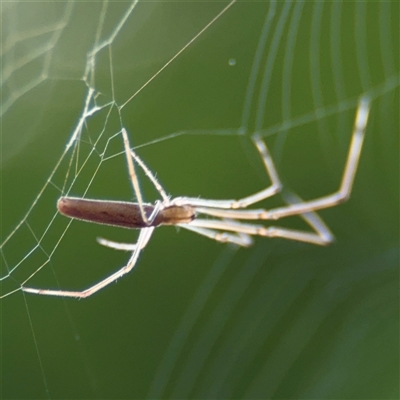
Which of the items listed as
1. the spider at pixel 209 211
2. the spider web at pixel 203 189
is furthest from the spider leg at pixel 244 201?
the spider web at pixel 203 189

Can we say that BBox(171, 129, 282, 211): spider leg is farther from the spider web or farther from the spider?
the spider web

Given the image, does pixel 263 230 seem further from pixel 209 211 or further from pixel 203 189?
pixel 203 189

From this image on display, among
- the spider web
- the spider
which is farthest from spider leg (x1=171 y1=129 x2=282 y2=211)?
the spider web

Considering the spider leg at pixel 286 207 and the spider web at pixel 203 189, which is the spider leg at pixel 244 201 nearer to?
the spider leg at pixel 286 207

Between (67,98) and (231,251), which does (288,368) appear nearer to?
(231,251)

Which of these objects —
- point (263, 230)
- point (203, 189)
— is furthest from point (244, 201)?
point (203, 189)
